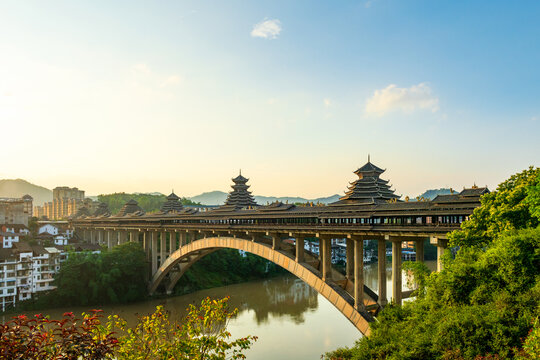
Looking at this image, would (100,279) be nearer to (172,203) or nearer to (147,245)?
(147,245)

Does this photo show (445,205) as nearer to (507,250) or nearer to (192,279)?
(507,250)

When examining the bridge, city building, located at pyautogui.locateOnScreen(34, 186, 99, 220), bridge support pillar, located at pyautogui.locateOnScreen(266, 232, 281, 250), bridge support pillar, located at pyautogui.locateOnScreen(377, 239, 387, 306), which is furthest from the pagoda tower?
city building, located at pyautogui.locateOnScreen(34, 186, 99, 220)

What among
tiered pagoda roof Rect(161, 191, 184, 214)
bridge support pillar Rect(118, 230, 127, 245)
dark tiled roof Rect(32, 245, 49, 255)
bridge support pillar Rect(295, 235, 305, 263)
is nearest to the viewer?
bridge support pillar Rect(295, 235, 305, 263)

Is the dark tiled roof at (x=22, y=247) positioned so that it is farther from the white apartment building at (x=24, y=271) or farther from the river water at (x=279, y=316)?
the river water at (x=279, y=316)

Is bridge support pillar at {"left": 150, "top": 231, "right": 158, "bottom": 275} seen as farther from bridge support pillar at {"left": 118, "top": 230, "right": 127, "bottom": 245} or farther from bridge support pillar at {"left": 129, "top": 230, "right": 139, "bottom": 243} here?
bridge support pillar at {"left": 118, "top": 230, "right": 127, "bottom": 245}

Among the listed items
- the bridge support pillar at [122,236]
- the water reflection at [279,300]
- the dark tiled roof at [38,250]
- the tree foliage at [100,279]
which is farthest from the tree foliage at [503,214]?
the bridge support pillar at [122,236]

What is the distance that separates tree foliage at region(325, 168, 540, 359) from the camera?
12812mm

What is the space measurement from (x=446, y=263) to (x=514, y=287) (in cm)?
374

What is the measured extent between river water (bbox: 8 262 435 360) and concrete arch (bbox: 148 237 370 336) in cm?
423

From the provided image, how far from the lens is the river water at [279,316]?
33.0 metres

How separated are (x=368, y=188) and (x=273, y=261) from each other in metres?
10.1

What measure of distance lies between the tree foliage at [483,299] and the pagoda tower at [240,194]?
4067 centimetres

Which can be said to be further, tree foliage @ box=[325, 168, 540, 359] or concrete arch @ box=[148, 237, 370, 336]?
concrete arch @ box=[148, 237, 370, 336]

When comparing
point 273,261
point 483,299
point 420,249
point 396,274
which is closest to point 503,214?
point 483,299
